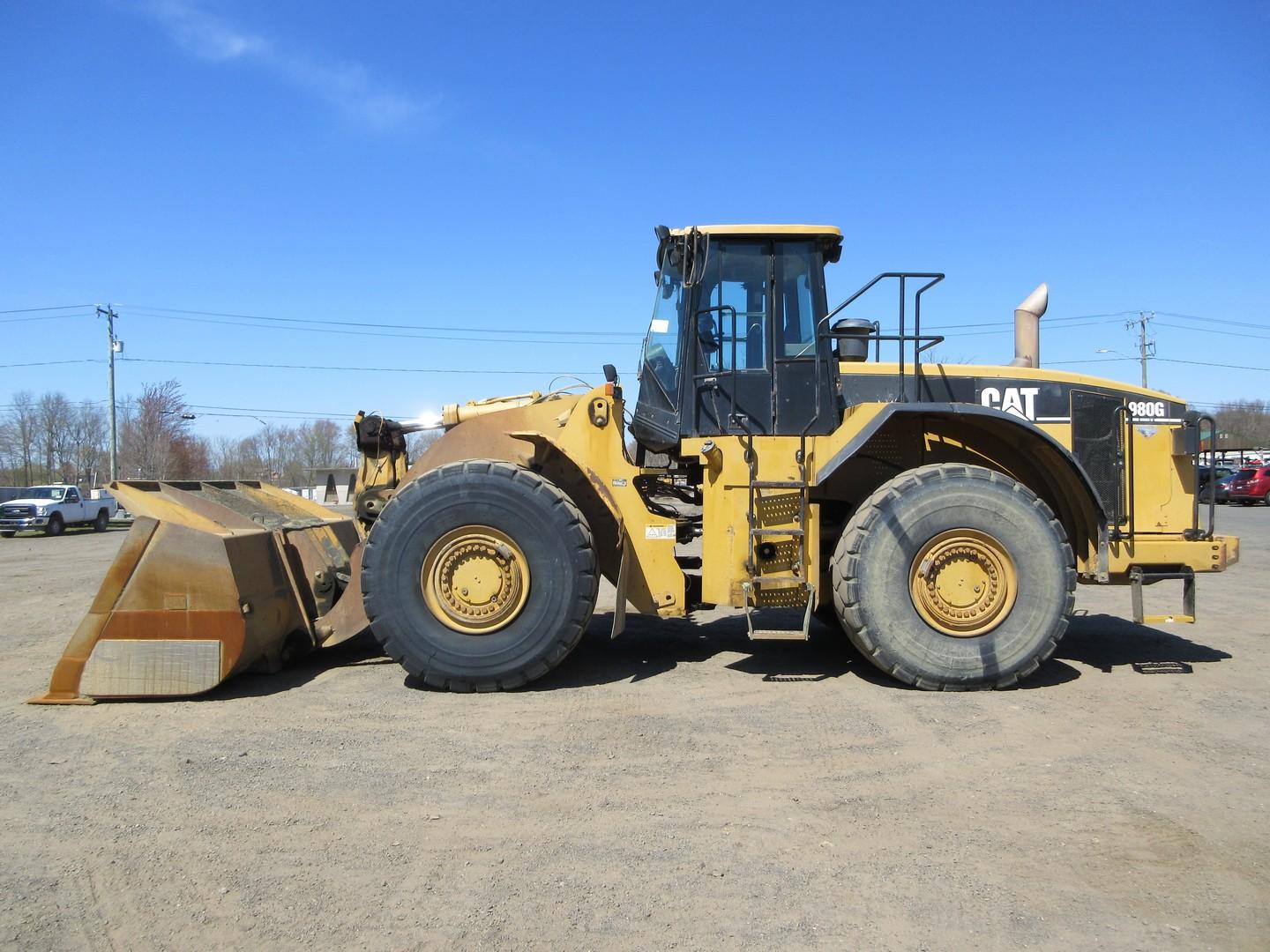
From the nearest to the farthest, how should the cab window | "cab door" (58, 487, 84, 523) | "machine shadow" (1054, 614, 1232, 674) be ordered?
the cab window
"machine shadow" (1054, 614, 1232, 674)
"cab door" (58, 487, 84, 523)

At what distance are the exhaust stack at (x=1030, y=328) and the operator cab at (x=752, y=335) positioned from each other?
1694 millimetres

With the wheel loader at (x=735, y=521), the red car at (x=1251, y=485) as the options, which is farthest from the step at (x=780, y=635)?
the red car at (x=1251, y=485)

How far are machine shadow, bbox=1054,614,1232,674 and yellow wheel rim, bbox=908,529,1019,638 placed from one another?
1.27m

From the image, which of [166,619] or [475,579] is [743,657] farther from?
[166,619]

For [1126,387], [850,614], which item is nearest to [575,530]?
[850,614]

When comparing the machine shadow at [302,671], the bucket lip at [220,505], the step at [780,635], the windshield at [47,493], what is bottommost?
the machine shadow at [302,671]

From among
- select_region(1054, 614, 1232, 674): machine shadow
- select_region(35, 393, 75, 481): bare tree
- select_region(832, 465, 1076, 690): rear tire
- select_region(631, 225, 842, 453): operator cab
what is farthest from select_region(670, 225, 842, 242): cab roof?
select_region(35, 393, 75, 481): bare tree

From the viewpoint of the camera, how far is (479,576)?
5293 mm

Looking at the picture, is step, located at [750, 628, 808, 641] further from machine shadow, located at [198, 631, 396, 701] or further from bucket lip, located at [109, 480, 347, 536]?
bucket lip, located at [109, 480, 347, 536]

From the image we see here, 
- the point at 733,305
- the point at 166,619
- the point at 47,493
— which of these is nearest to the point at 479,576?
the point at 166,619

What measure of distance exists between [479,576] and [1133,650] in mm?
5093

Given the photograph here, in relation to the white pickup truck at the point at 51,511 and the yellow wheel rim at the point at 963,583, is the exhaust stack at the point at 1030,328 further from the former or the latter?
the white pickup truck at the point at 51,511

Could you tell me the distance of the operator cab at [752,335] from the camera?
18.5ft

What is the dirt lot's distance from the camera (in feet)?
8.82
